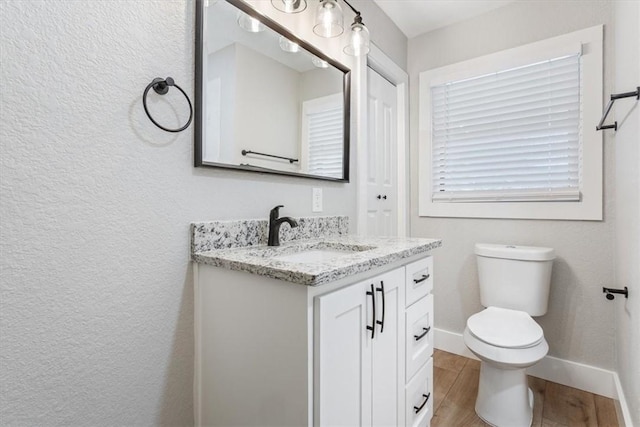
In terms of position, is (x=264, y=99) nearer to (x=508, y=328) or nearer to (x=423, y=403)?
(x=423, y=403)

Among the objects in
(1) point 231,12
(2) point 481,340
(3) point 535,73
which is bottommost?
(2) point 481,340

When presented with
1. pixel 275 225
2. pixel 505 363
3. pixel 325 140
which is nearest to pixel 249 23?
pixel 325 140

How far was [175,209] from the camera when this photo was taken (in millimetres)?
1031

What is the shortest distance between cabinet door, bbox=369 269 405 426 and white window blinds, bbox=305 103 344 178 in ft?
2.28

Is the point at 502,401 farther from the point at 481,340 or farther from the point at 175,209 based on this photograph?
the point at 175,209

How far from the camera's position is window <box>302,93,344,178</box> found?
5.09 ft

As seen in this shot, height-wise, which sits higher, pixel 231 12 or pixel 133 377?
pixel 231 12

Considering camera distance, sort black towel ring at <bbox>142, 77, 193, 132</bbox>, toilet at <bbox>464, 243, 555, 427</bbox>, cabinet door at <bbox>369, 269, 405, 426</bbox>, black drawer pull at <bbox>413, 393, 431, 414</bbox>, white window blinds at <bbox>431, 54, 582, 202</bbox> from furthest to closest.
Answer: white window blinds at <bbox>431, 54, 582, 202</bbox>, toilet at <bbox>464, 243, 555, 427</bbox>, black drawer pull at <bbox>413, 393, 431, 414</bbox>, cabinet door at <bbox>369, 269, 405, 426</bbox>, black towel ring at <bbox>142, 77, 193, 132</bbox>

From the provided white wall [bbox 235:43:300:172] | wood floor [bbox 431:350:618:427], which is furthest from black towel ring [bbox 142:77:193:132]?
wood floor [bbox 431:350:618:427]

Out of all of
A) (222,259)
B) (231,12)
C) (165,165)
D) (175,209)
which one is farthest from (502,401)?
(231,12)

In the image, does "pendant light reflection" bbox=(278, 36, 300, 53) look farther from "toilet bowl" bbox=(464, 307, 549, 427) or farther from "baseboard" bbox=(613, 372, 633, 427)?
"baseboard" bbox=(613, 372, 633, 427)

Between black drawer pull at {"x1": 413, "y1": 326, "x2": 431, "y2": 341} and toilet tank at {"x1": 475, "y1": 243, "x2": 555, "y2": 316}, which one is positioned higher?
toilet tank at {"x1": 475, "y1": 243, "x2": 555, "y2": 316}

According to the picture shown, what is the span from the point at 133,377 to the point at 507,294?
1.93 m

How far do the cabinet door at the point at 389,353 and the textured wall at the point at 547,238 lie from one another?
51.2 inches
